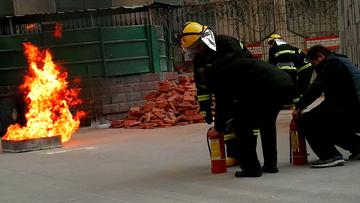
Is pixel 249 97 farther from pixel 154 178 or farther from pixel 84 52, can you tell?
pixel 84 52

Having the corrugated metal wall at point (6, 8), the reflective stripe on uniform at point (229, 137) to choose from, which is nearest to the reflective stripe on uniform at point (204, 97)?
the reflective stripe on uniform at point (229, 137)

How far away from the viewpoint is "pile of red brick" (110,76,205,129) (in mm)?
14773

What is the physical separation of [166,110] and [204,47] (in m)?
8.72

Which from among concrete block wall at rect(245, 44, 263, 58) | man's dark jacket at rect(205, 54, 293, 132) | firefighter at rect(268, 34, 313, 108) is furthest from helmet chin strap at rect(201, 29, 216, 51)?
concrete block wall at rect(245, 44, 263, 58)

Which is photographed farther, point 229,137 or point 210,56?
point 229,137

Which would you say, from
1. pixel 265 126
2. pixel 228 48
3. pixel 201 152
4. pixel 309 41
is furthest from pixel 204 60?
pixel 309 41

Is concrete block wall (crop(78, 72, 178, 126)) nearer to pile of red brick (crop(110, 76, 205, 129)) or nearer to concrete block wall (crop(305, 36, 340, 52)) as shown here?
pile of red brick (crop(110, 76, 205, 129))

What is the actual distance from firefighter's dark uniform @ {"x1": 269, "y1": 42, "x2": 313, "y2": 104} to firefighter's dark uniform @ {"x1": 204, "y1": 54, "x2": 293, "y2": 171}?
4.43 meters

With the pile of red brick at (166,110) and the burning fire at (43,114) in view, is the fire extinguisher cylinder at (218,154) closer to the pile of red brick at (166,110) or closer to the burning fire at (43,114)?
the burning fire at (43,114)

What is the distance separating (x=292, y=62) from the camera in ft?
36.0

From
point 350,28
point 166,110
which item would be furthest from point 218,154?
point 166,110

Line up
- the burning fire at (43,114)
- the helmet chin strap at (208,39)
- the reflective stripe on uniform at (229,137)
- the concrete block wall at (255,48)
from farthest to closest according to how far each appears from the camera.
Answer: the concrete block wall at (255,48) → the burning fire at (43,114) → the reflective stripe on uniform at (229,137) → the helmet chin strap at (208,39)

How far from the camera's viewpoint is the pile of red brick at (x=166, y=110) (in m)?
14.8

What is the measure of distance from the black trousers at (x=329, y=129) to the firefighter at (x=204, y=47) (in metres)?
1.09
